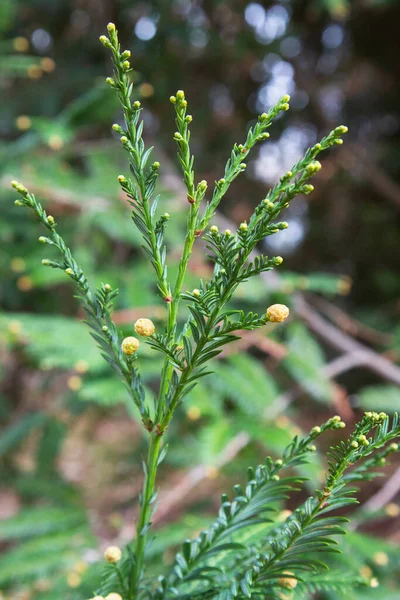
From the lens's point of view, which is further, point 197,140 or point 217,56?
point 197,140

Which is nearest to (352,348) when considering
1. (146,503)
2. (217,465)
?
(217,465)

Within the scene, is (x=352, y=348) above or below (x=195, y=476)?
above

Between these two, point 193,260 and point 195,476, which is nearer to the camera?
point 195,476

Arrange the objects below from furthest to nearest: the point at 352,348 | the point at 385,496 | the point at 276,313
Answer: the point at 352,348, the point at 385,496, the point at 276,313

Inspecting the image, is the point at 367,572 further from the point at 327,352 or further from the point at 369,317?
the point at 327,352

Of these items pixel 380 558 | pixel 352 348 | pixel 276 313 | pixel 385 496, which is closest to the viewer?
pixel 276 313

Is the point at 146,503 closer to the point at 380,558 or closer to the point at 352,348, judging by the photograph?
the point at 380,558

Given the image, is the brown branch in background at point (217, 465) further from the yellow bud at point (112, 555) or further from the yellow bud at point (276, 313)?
the yellow bud at point (276, 313)

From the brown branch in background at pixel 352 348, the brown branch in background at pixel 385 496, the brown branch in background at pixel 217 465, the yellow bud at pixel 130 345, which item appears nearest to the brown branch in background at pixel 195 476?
the brown branch in background at pixel 217 465

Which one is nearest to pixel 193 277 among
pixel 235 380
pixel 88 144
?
pixel 235 380
